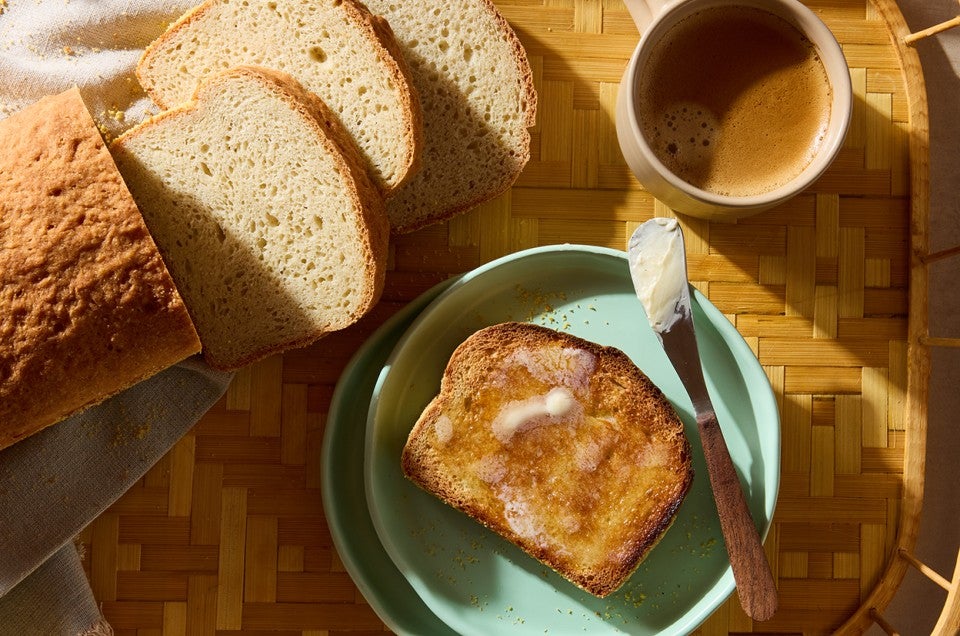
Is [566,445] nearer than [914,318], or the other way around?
[566,445]

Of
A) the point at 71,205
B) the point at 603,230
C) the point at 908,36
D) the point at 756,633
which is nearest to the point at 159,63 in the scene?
the point at 71,205

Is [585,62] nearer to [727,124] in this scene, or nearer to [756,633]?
[727,124]

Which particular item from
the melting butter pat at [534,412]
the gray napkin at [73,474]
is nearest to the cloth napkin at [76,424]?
the gray napkin at [73,474]

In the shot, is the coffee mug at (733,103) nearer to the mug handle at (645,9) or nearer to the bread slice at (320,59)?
the mug handle at (645,9)

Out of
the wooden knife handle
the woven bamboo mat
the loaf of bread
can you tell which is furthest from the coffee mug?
the loaf of bread

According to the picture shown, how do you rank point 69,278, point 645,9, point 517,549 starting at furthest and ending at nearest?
point 517,549, point 645,9, point 69,278

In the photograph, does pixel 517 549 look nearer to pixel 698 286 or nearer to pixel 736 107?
pixel 698 286

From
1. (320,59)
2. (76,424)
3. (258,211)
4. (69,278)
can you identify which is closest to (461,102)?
(320,59)
